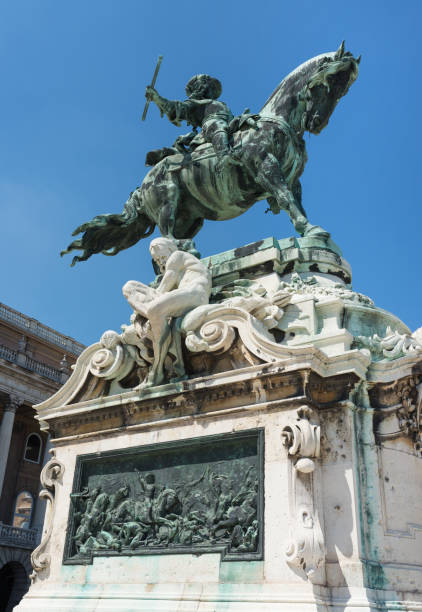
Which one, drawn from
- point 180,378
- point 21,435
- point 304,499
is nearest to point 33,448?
point 21,435

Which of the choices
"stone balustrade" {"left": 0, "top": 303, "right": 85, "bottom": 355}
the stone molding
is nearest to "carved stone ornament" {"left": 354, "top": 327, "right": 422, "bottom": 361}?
the stone molding

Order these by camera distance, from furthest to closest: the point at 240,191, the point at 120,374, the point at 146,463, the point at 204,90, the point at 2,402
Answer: the point at 2,402 < the point at 204,90 < the point at 240,191 < the point at 120,374 < the point at 146,463

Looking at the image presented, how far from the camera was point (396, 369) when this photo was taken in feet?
18.7

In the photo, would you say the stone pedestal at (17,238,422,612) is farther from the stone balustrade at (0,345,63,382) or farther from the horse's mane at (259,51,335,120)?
the stone balustrade at (0,345,63,382)

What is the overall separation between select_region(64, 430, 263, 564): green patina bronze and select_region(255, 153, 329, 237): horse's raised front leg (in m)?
2.79

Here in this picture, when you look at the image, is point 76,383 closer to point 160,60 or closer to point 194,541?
point 194,541

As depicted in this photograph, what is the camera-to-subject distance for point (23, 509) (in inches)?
1390

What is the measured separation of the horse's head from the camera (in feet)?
25.9

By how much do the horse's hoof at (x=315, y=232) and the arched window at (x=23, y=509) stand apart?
3075 cm

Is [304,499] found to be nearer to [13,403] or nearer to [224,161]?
[224,161]

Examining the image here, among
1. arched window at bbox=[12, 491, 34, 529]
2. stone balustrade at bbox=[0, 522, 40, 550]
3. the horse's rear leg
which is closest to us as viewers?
the horse's rear leg

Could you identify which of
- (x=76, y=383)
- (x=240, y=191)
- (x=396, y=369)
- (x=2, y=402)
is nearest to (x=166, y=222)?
(x=240, y=191)

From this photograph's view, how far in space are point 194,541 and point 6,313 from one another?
34.0m

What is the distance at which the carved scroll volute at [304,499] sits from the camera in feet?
→ 16.2
